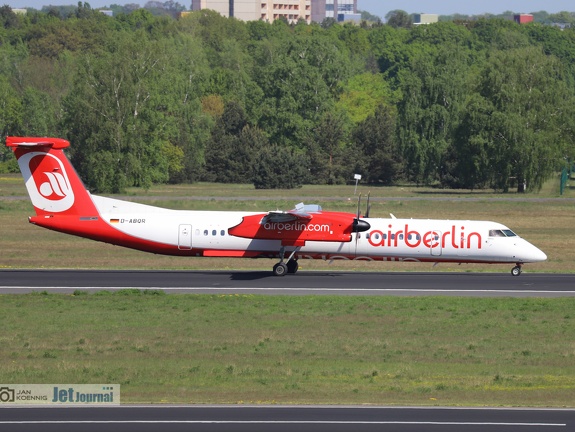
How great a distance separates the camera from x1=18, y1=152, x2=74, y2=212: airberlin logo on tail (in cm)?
3769

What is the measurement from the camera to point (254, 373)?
21.7m

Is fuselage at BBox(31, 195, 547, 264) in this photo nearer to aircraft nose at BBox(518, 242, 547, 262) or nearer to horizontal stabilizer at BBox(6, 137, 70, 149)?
aircraft nose at BBox(518, 242, 547, 262)

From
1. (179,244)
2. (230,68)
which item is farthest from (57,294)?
(230,68)

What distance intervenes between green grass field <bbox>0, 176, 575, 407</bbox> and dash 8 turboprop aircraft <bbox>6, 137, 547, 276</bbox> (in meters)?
5.82

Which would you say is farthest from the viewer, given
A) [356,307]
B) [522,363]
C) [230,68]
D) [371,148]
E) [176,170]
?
[230,68]

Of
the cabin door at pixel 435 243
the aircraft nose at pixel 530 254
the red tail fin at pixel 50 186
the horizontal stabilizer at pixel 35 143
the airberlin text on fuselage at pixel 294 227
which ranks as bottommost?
the aircraft nose at pixel 530 254

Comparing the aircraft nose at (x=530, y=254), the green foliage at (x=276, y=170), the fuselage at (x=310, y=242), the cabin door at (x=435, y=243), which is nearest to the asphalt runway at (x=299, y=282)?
the aircraft nose at (x=530, y=254)

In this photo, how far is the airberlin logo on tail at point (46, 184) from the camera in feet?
124

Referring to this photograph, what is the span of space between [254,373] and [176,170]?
8300 cm

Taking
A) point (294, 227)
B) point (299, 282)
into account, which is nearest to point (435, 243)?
point (294, 227)

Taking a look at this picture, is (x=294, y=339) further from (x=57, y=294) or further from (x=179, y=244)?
(x=179, y=244)

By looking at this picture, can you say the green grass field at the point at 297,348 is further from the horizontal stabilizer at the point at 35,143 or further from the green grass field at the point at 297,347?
the horizontal stabilizer at the point at 35,143

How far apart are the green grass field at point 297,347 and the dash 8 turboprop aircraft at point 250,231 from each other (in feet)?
19.1
